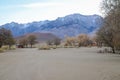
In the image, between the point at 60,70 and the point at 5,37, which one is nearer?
the point at 60,70

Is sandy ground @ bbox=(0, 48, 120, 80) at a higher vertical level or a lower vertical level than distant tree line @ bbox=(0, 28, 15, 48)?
lower

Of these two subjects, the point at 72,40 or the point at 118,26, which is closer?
the point at 118,26

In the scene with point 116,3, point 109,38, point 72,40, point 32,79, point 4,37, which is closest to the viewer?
point 32,79

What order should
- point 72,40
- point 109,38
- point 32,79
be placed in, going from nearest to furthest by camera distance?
1. point 32,79
2. point 109,38
3. point 72,40

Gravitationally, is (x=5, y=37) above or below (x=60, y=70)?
above

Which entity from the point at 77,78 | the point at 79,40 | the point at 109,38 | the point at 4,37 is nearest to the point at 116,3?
the point at 77,78

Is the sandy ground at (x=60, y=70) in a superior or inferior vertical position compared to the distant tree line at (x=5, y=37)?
inferior

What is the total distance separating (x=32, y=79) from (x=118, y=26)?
23814 millimetres

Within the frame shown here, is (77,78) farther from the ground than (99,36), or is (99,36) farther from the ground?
(99,36)

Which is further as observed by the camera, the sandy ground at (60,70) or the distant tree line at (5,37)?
the distant tree line at (5,37)

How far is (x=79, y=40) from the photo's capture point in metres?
176

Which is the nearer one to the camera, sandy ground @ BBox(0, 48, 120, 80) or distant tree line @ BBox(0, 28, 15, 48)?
sandy ground @ BBox(0, 48, 120, 80)

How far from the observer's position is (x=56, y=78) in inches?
718

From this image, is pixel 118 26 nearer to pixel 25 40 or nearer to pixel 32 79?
pixel 32 79
